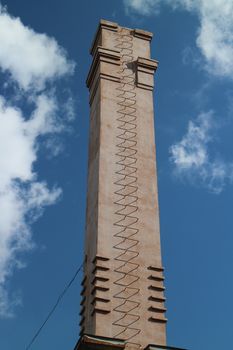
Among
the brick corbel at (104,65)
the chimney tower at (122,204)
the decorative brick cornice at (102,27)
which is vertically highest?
the decorative brick cornice at (102,27)

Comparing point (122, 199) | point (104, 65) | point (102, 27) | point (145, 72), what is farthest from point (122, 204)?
point (102, 27)

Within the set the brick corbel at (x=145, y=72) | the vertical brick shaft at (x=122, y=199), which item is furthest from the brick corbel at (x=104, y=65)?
the brick corbel at (x=145, y=72)

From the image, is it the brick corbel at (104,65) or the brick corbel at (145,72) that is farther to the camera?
the brick corbel at (145,72)

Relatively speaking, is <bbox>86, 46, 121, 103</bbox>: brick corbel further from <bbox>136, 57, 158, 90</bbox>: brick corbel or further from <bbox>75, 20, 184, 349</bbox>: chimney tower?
<bbox>136, 57, 158, 90</bbox>: brick corbel

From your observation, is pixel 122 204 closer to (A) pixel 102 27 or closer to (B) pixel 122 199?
(B) pixel 122 199

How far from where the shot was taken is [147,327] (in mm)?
15562

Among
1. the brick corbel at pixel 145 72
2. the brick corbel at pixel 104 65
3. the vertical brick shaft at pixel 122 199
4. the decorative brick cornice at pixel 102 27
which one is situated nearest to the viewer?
the vertical brick shaft at pixel 122 199

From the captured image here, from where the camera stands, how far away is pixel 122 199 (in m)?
17.5

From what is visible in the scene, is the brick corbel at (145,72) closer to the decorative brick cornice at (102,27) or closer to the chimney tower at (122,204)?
the chimney tower at (122,204)

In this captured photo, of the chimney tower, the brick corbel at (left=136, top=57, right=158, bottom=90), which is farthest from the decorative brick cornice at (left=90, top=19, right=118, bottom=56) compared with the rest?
the brick corbel at (left=136, top=57, right=158, bottom=90)

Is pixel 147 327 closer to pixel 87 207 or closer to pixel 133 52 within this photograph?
pixel 87 207

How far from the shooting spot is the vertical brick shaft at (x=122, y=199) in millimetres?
15602

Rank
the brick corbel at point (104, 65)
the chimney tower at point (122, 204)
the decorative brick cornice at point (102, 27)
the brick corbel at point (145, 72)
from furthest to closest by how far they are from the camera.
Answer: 1. the decorative brick cornice at point (102, 27)
2. the brick corbel at point (145, 72)
3. the brick corbel at point (104, 65)
4. the chimney tower at point (122, 204)

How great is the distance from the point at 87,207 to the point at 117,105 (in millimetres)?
3659
